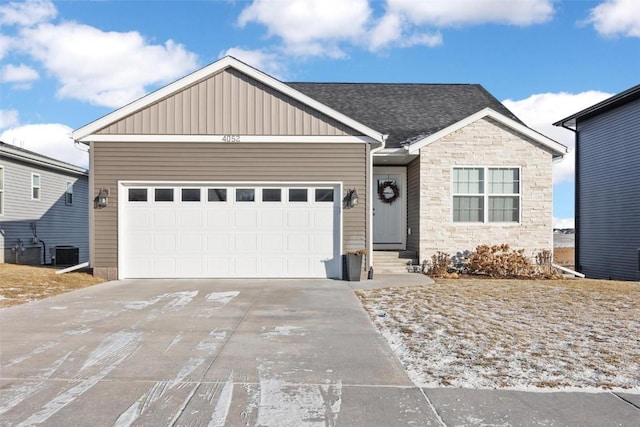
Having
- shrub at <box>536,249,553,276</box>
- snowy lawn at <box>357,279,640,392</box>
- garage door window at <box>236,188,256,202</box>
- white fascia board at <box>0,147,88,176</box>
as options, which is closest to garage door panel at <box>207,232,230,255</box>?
garage door window at <box>236,188,256,202</box>

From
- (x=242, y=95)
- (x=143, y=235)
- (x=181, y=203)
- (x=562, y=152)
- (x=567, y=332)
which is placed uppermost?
(x=242, y=95)

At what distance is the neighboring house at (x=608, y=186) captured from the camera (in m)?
15.4

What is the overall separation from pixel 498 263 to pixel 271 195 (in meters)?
6.04

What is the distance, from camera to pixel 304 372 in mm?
4730

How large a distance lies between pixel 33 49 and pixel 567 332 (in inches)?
531

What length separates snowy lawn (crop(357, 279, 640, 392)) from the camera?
464 cm

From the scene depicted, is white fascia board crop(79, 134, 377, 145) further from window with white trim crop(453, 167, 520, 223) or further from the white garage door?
window with white trim crop(453, 167, 520, 223)

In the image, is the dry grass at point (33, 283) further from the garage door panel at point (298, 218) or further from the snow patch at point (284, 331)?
the snow patch at point (284, 331)

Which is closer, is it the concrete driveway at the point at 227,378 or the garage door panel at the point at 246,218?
the concrete driveway at the point at 227,378

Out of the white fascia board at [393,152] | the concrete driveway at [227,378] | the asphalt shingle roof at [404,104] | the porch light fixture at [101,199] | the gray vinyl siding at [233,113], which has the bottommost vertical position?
the concrete driveway at [227,378]

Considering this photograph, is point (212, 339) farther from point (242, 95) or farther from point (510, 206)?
point (510, 206)

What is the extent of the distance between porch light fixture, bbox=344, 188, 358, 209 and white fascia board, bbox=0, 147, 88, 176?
11572mm

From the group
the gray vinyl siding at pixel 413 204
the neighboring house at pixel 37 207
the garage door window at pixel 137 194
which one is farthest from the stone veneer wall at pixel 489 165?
the neighboring house at pixel 37 207

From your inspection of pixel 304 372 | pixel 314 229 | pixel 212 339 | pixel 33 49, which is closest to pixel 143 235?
pixel 314 229
